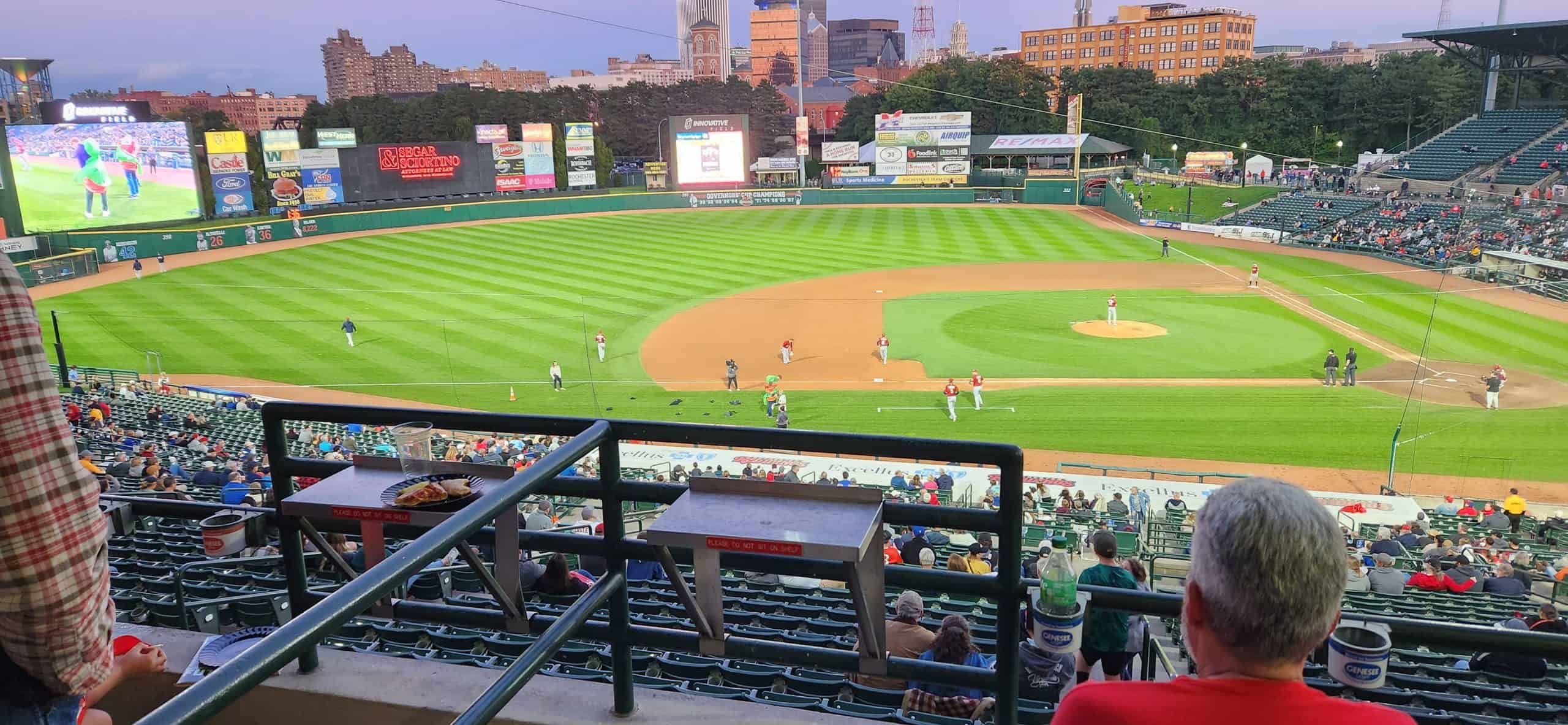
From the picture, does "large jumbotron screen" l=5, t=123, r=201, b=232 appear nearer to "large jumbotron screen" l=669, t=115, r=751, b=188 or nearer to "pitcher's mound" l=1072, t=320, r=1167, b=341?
"large jumbotron screen" l=669, t=115, r=751, b=188

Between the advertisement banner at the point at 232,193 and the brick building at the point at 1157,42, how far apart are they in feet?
294

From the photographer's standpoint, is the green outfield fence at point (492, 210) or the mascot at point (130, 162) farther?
the mascot at point (130, 162)

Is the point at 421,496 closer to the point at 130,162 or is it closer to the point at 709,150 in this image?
the point at 130,162

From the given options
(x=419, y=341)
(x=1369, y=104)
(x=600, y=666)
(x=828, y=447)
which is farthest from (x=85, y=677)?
(x=1369, y=104)

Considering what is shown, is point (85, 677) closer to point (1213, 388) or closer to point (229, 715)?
point (229, 715)

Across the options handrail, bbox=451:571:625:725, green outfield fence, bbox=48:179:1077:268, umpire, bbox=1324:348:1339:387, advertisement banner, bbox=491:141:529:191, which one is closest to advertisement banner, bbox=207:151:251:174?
green outfield fence, bbox=48:179:1077:268

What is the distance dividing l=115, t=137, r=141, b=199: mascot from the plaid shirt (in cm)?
6014

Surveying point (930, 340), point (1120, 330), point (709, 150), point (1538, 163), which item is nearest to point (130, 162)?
point (709, 150)

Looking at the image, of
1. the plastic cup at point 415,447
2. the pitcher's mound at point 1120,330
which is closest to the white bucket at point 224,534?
the plastic cup at point 415,447

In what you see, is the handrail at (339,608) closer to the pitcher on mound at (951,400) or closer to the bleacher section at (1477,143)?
the pitcher on mound at (951,400)

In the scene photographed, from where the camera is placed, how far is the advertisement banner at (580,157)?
72875 mm

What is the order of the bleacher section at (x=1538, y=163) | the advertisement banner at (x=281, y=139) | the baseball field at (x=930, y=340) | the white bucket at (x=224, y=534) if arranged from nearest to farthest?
the white bucket at (x=224, y=534) < the baseball field at (x=930, y=340) < the bleacher section at (x=1538, y=163) < the advertisement banner at (x=281, y=139)

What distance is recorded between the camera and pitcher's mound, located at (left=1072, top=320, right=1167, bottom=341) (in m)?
30.0

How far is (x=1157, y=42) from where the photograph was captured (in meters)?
134
